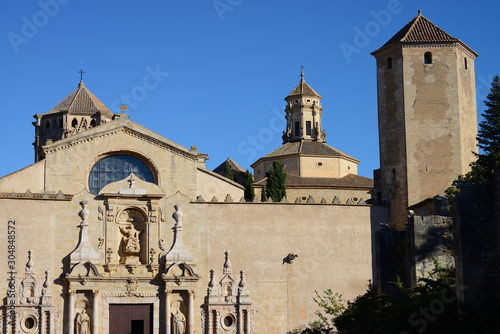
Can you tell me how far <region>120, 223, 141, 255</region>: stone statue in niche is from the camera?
33.6 meters

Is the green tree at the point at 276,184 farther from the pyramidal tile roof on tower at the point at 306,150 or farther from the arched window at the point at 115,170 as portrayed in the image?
the arched window at the point at 115,170

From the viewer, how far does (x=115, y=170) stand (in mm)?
35094

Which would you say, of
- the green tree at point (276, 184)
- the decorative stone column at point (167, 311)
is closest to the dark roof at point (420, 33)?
the decorative stone column at point (167, 311)

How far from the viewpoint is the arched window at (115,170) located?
34750 mm

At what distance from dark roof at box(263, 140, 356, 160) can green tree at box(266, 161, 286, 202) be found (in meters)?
12.0

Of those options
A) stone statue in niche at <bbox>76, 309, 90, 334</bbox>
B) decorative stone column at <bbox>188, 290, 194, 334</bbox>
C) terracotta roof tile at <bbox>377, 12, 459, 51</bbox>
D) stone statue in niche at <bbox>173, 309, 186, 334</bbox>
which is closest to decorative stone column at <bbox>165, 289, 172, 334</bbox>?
stone statue in niche at <bbox>173, 309, 186, 334</bbox>

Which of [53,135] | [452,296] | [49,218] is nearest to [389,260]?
[452,296]

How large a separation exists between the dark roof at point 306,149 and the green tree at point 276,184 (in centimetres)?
1203

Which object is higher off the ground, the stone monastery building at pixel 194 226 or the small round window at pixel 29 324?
the stone monastery building at pixel 194 226

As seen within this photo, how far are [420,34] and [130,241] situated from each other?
1442 centimetres

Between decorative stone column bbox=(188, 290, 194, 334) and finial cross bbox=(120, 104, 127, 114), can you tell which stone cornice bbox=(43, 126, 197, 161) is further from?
decorative stone column bbox=(188, 290, 194, 334)

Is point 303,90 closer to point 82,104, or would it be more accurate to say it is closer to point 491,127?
point 82,104

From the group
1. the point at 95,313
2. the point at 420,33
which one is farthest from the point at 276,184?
the point at 95,313

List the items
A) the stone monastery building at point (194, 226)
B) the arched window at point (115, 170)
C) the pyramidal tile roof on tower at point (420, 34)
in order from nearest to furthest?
the stone monastery building at point (194, 226) < the arched window at point (115, 170) < the pyramidal tile roof on tower at point (420, 34)
